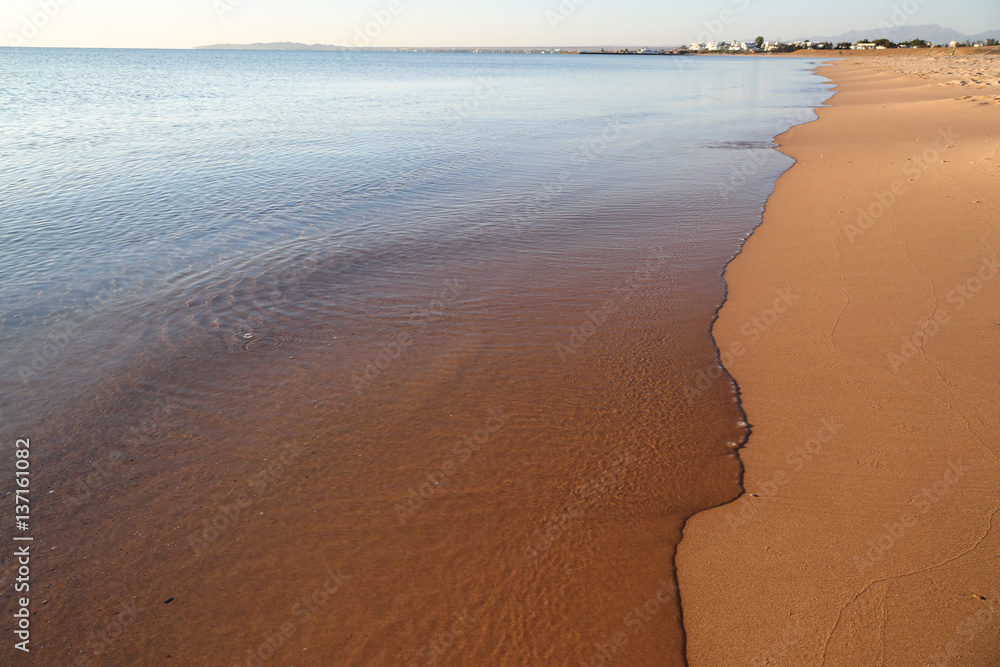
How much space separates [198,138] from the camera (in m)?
24.2

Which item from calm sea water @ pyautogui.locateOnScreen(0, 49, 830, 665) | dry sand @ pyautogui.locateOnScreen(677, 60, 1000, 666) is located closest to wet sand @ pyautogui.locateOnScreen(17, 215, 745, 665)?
calm sea water @ pyautogui.locateOnScreen(0, 49, 830, 665)

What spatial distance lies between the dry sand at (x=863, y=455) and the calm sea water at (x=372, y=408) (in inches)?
16.4

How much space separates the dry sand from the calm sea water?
417 mm

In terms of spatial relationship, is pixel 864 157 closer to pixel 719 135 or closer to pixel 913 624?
pixel 719 135

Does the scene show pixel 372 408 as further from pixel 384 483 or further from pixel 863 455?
pixel 863 455

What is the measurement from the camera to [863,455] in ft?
17.1

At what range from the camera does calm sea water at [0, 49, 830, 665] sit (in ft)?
13.3

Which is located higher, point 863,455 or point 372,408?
point 372,408

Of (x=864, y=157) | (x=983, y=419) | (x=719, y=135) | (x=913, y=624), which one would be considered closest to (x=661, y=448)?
(x=913, y=624)

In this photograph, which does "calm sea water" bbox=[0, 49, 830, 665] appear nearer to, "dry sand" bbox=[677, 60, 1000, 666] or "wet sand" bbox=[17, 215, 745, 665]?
"wet sand" bbox=[17, 215, 745, 665]

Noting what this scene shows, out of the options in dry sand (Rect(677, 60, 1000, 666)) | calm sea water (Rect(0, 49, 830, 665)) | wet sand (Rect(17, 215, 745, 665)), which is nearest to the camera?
dry sand (Rect(677, 60, 1000, 666))

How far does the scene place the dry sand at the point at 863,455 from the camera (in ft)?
12.2

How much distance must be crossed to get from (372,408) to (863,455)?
5188 millimetres

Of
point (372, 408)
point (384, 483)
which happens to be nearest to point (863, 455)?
point (384, 483)
